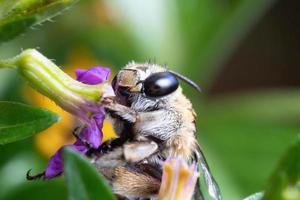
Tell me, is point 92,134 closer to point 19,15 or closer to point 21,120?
point 21,120

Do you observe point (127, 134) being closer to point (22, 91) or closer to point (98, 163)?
point (98, 163)

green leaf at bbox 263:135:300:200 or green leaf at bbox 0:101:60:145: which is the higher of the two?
green leaf at bbox 263:135:300:200

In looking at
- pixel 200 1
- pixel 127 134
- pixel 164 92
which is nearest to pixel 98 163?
pixel 127 134

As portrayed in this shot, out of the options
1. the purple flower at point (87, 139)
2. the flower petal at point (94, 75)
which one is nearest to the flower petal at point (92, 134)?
the purple flower at point (87, 139)

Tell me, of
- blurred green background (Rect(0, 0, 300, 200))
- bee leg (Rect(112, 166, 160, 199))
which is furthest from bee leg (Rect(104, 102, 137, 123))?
blurred green background (Rect(0, 0, 300, 200))

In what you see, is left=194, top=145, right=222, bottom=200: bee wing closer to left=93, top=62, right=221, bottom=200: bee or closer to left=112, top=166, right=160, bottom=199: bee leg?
left=93, top=62, right=221, bottom=200: bee

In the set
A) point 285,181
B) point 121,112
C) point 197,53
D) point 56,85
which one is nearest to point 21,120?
point 56,85

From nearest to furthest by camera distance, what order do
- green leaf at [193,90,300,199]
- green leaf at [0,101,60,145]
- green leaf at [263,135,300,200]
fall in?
green leaf at [263,135,300,200] < green leaf at [0,101,60,145] < green leaf at [193,90,300,199]

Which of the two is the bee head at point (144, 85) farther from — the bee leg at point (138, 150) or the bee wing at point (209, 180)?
the bee wing at point (209, 180)
